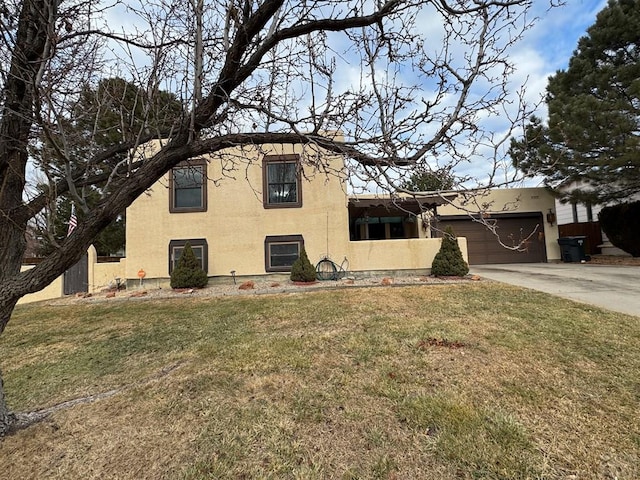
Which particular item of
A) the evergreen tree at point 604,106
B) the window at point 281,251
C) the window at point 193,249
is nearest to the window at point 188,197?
the window at point 193,249

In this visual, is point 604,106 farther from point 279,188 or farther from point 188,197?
point 188,197

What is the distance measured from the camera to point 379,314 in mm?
6066

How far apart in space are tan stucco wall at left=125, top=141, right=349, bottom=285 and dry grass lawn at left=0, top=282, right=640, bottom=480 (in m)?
5.16

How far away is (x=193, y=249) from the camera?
1105 centimetres

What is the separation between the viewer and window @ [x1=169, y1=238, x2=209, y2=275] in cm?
1098

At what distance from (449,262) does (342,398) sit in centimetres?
796

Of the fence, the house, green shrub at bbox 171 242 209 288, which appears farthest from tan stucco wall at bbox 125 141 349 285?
the fence

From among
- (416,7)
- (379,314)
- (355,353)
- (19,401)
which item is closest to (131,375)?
(19,401)

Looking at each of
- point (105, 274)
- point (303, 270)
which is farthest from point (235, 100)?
point (105, 274)

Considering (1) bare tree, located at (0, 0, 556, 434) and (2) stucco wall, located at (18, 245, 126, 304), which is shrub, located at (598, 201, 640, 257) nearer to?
(1) bare tree, located at (0, 0, 556, 434)

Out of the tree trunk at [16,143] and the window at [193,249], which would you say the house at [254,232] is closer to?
the window at [193,249]

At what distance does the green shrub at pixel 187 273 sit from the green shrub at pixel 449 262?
6950 millimetres

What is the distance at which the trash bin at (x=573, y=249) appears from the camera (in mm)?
14312

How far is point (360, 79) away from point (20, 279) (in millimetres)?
3136
